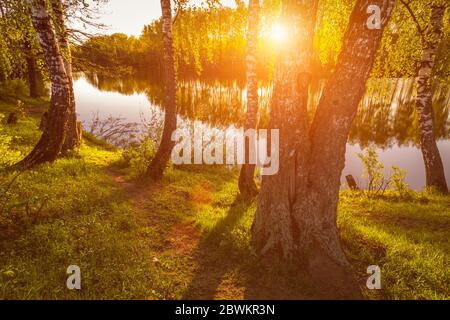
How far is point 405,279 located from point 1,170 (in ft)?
30.5

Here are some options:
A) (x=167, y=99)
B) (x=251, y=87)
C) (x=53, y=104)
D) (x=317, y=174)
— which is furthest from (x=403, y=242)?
(x=53, y=104)

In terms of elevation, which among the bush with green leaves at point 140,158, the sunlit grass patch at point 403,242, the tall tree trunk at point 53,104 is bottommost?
the sunlit grass patch at point 403,242

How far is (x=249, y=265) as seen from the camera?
5.12m

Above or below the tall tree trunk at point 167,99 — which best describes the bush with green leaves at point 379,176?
below

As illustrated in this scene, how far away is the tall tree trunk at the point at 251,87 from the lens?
7957 mm

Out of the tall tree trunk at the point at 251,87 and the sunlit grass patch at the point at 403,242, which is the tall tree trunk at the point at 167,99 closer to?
the tall tree trunk at the point at 251,87

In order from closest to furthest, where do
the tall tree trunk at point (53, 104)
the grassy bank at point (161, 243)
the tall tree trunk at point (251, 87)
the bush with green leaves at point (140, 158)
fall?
the grassy bank at point (161, 243), the tall tree trunk at point (53, 104), the tall tree trunk at point (251, 87), the bush with green leaves at point (140, 158)

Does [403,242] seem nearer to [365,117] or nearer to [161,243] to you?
[161,243]

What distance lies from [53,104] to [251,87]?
5.85m

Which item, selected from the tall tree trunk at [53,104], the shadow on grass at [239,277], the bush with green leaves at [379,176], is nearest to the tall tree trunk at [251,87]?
the shadow on grass at [239,277]

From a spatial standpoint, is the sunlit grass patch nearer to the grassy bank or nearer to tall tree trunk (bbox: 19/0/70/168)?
the grassy bank

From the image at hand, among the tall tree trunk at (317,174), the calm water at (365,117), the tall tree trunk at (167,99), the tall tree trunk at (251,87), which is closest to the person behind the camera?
the tall tree trunk at (317,174)

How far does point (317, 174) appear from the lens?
16.5 feet

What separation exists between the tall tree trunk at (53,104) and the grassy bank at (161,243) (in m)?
0.50
